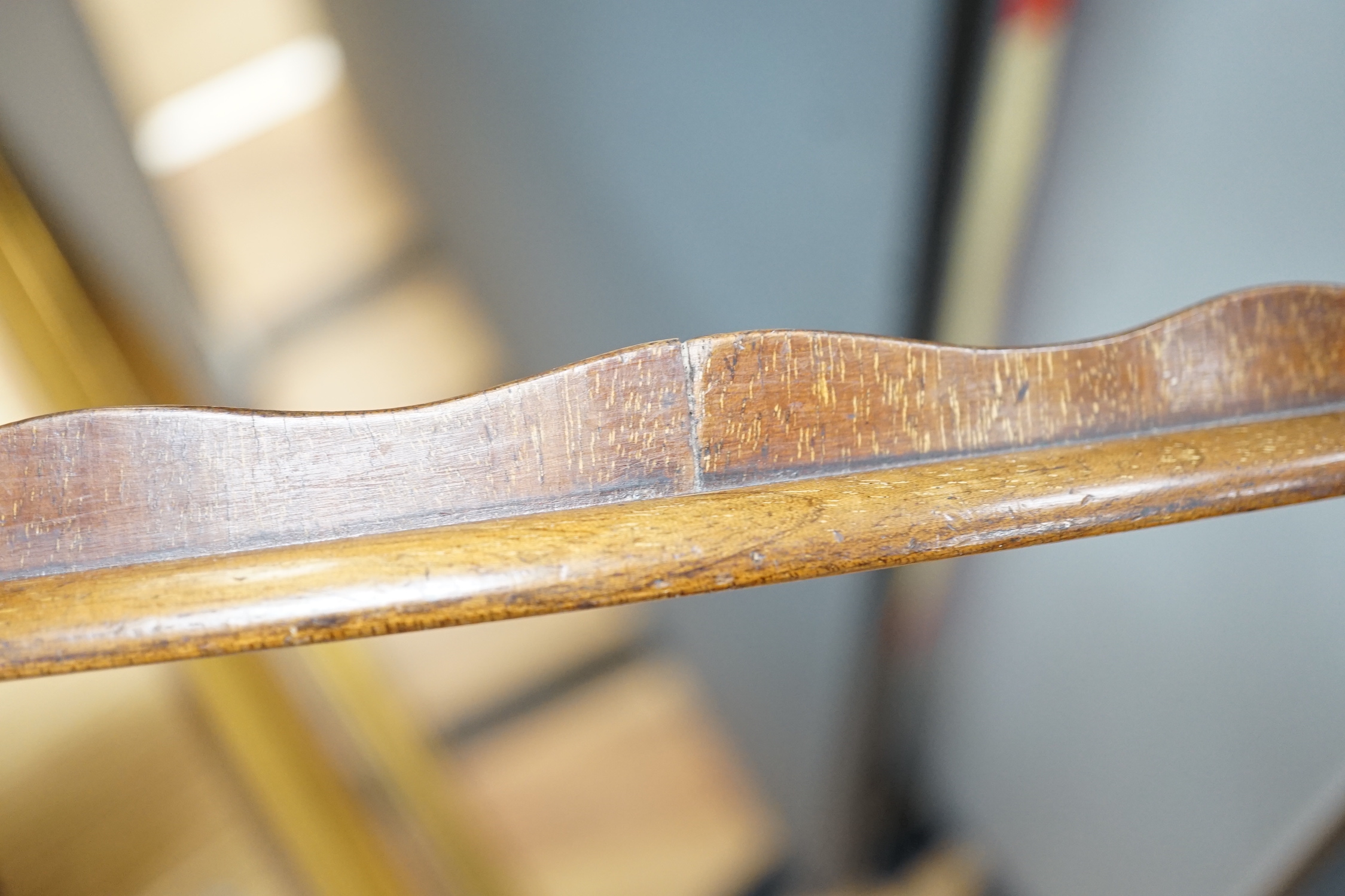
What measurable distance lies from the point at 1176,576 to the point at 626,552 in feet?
1.91

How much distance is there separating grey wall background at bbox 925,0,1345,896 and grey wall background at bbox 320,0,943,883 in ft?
0.42

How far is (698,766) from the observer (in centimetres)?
97

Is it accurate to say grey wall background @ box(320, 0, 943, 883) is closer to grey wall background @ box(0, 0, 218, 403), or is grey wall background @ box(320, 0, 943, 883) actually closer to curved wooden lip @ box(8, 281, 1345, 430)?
grey wall background @ box(0, 0, 218, 403)

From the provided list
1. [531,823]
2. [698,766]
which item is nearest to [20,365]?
[531,823]

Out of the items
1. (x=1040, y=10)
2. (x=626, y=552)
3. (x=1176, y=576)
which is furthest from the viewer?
(x=1176, y=576)

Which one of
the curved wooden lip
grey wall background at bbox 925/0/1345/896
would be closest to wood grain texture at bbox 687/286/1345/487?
the curved wooden lip

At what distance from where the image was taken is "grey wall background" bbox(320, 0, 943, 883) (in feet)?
1.68

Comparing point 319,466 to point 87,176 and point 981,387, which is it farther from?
point 87,176

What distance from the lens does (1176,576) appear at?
2.02 feet

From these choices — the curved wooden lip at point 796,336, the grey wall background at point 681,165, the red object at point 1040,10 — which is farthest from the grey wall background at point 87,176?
the red object at point 1040,10

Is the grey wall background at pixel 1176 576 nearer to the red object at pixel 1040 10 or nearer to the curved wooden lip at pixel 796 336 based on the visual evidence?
the red object at pixel 1040 10

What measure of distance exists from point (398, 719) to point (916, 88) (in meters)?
0.63

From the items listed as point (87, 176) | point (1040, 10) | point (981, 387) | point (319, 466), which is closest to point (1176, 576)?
point (1040, 10)

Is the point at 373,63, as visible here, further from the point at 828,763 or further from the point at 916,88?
the point at 828,763
